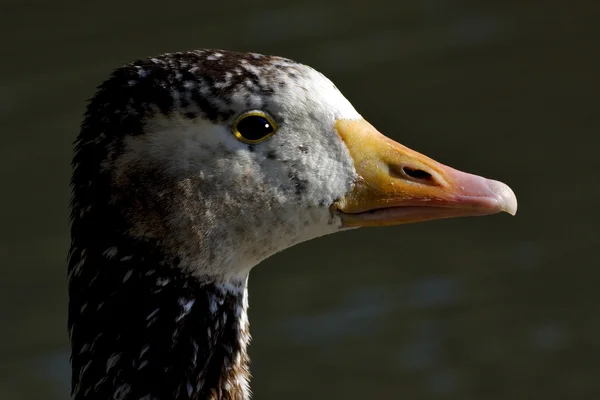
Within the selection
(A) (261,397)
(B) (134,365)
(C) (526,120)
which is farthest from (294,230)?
(C) (526,120)

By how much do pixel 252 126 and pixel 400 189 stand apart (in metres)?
0.70

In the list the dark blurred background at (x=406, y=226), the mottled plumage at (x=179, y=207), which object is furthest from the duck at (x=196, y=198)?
the dark blurred background at (x=406, y=226)

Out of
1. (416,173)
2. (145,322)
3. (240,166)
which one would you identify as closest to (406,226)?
(416,173)

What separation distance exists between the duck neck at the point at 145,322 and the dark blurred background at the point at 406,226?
165 inches

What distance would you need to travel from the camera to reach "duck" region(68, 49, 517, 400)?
5.23m

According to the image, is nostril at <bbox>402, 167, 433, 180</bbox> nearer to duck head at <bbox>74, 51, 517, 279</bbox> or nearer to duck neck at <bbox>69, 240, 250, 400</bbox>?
duck head at <bbox>74, 51, 517, 279</bbox>

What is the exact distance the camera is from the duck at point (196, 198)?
5234 mm

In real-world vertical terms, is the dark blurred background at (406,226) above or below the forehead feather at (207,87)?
below

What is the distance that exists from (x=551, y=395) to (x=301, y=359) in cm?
186

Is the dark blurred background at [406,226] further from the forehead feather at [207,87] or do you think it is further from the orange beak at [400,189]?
the forehead feather at [207,87]

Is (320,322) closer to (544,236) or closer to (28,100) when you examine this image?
(544,236)

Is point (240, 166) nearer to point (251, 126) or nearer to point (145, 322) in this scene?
point (251, 126)

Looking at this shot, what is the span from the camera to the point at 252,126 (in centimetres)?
532

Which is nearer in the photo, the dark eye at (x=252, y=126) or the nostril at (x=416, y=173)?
the dark eye at (x=252, y=126)
